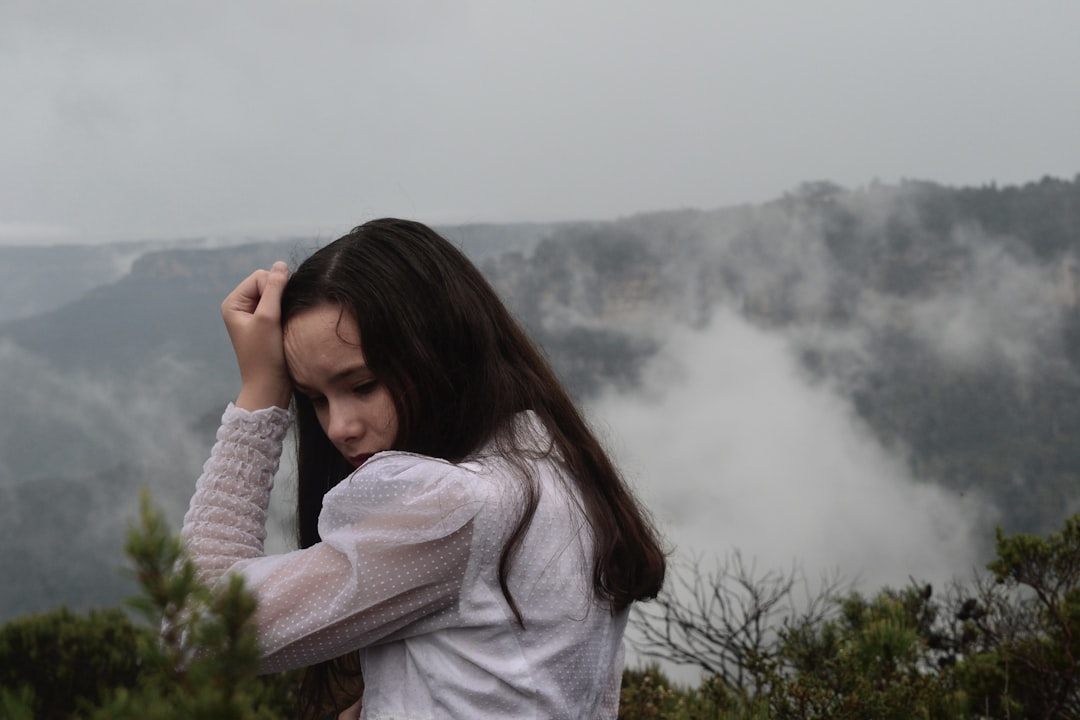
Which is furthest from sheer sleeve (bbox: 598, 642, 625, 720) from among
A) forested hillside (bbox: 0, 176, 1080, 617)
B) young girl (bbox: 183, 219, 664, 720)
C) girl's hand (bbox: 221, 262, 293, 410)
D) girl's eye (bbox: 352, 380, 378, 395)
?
forested hillside (bbox: 0, 176, 1080, 617)

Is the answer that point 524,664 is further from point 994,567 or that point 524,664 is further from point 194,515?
point 994,567

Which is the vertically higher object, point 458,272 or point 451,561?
point 458,272

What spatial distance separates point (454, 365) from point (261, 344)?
344 mm

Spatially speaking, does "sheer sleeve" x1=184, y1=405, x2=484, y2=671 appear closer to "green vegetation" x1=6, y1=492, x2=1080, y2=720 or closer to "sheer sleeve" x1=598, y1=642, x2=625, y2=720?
"green vegetation" x1=6, y1=492, x2=1080, y2=720

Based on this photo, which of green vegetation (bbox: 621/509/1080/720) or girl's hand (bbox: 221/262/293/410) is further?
green vegetation (bbox: 621/509/1080/720)

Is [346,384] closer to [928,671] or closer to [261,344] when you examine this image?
[261,344]

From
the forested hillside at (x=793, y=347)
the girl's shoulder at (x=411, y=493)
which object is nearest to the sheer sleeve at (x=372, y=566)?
the girl's shoulder at (x=411, y=493)

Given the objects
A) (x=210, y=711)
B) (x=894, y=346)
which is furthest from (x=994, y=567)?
(x=894, y=346)

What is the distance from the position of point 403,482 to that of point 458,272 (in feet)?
1.87

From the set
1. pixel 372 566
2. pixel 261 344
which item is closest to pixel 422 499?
pixel 372 566

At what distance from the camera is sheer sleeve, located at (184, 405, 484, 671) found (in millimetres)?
1483

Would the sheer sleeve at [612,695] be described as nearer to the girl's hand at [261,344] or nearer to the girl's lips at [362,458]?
the girl's lips at [362,458]

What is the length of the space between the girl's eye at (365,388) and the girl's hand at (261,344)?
0.18 metres

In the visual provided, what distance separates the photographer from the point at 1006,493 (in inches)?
2739
